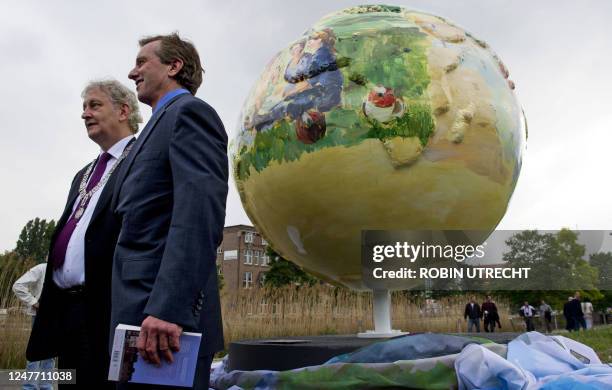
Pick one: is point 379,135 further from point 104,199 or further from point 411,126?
point 104,199

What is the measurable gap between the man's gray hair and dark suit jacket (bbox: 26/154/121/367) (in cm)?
49

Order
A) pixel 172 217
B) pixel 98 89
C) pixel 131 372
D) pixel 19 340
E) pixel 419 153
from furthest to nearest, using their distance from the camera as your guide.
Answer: pixel 19 340
pixel 419 153
pixel 98 89
pixel 172 217
pixel 131 372

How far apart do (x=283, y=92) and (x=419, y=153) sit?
98 centimetres

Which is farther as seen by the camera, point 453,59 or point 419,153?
point 453,59

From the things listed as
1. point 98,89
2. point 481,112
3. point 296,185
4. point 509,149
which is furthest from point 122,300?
point 509,149

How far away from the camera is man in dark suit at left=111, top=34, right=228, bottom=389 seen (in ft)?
5.84

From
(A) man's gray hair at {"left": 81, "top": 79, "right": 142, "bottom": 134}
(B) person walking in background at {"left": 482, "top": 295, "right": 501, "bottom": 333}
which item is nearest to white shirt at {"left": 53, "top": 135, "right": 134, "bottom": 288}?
(A) man's gray hair at {"left": 81, "top": 79, "right": 142, "bottom": 134}

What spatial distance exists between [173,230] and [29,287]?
4683 mm

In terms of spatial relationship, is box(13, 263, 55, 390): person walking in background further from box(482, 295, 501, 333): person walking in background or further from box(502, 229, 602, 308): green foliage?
box(502, 229, 602, 308): green foliage

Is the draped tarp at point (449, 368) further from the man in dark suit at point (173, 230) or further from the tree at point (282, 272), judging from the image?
the tree at point (282, 272)

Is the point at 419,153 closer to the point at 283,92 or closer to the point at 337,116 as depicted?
the point at 337,116

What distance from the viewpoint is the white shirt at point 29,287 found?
5.74 meters

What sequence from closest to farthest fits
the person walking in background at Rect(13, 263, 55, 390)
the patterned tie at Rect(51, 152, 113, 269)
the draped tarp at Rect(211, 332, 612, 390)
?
the patterned tie at Rect(51, 152, 113, 269) → the draped tarp at Rect(211, 332, 612, 390) → the person walking in background at Rect(13, 263, 55, 390)

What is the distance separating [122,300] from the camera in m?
1.94
